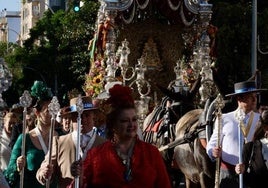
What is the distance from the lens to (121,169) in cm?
623

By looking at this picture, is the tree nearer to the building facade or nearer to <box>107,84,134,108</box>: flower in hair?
<box>107,84,134,108</box>: flower in hair

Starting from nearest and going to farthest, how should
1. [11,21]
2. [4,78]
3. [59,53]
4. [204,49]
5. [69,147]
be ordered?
[4,78] → [69,147] → [204,49] → [59,53] → [11,21]

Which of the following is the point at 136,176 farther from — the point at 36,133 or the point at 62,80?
the point at 62,80

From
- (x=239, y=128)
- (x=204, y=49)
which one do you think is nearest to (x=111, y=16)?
(x=204, y=49)

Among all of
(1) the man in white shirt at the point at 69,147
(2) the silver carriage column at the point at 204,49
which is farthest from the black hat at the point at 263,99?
(2) the silver carriage column at the point at 204,49

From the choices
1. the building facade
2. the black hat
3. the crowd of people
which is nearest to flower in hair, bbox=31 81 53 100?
the crowd of people

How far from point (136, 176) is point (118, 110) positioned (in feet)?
1.62

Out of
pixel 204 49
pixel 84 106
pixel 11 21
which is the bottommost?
pixel 84 106

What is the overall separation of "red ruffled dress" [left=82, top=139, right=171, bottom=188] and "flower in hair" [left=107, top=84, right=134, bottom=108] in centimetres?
32

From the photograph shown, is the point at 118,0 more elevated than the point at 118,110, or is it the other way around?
the point at 118,0

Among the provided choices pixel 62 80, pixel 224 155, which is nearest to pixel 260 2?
pixel 62 80

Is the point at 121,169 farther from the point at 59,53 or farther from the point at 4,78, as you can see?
the point at 59,53

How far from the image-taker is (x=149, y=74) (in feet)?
79.4

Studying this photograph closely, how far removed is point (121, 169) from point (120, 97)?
0.52 meters
